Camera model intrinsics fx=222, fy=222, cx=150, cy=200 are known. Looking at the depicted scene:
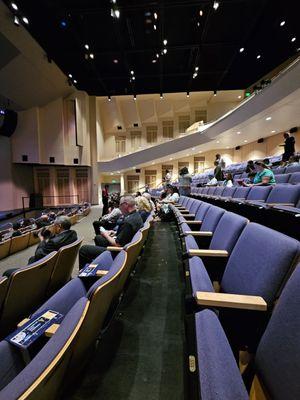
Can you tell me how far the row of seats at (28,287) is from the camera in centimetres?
126

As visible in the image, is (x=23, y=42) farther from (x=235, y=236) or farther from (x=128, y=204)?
(x=235, y=236)

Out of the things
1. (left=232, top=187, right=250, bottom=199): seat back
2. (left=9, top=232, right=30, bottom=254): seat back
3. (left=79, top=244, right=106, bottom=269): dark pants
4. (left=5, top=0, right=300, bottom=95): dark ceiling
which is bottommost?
(left=9, top=232, right=30, bottom=254): seat back

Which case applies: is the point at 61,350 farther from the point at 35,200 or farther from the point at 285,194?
the point at 35,200

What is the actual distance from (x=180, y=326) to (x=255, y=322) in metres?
0.60

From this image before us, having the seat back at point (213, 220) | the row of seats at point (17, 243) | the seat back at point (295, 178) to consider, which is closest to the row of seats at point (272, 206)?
the seat back at point (213, 220)

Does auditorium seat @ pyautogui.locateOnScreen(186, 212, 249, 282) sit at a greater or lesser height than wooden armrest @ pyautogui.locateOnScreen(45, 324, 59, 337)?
greater

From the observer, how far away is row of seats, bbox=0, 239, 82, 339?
4.13 ft

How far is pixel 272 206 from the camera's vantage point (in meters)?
1.63

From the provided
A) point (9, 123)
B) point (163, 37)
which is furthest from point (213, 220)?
point (9, 123)

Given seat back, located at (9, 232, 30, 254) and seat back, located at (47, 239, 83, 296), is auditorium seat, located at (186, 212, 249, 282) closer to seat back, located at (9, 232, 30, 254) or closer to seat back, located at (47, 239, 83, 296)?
seat back, located at (47, 239, 83, 296)

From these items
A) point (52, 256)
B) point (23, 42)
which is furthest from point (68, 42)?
point (52, 256)

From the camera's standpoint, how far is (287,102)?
5863mm

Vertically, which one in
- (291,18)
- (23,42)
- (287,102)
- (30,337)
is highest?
(291,18)

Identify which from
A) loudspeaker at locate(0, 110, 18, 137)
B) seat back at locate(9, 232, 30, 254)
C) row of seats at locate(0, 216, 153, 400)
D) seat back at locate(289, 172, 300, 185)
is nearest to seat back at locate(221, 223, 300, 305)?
row of seats at locate(0, 216, 153, 400)
